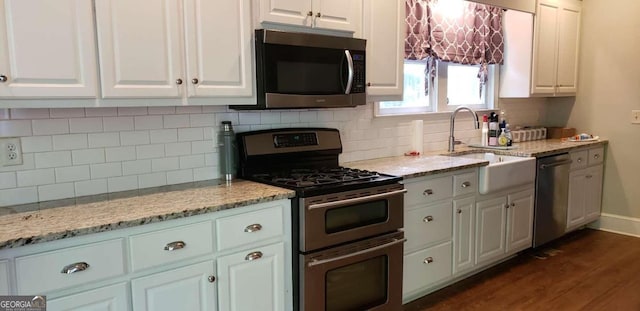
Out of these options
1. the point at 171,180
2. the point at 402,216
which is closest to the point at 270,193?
the point at 171,180

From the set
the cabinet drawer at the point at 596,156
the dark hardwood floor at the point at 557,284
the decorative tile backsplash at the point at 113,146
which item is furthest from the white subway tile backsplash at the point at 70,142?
the cabinet drawer at the point at 596,156

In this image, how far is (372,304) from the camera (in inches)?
102

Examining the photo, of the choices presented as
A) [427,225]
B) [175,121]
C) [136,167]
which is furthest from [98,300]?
[427,225]

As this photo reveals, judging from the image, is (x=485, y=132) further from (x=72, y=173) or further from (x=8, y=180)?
(x=8, y=180)

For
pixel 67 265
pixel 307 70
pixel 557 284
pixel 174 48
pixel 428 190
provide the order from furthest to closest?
1. pixel 557 284
2. pixel 428 190
3. pixel 307 70
4. pixel 174 48
5. pixel 67 265

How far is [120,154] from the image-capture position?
227 cm

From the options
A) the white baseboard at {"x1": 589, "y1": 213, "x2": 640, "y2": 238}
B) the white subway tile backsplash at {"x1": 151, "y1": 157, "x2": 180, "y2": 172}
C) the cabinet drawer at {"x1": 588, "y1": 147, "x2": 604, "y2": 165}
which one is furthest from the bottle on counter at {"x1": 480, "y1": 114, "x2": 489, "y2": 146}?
the white subway tile backsplash at {"x1": 151, "y1": 157, "x2": 180, "y2": 172}

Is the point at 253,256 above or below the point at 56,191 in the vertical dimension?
below

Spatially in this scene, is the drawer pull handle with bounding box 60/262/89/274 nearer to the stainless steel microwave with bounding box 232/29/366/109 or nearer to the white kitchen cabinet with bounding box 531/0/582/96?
the stainless steel microwave with bounding box 232/29/366/109

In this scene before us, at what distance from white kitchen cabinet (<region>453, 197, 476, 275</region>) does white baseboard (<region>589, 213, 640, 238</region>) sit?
7.41ft

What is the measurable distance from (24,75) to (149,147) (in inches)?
28.5

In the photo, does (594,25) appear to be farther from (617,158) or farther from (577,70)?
(617,158)

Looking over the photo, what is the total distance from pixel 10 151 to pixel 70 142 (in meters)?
0.23

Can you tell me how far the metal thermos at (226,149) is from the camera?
8.34 ft
